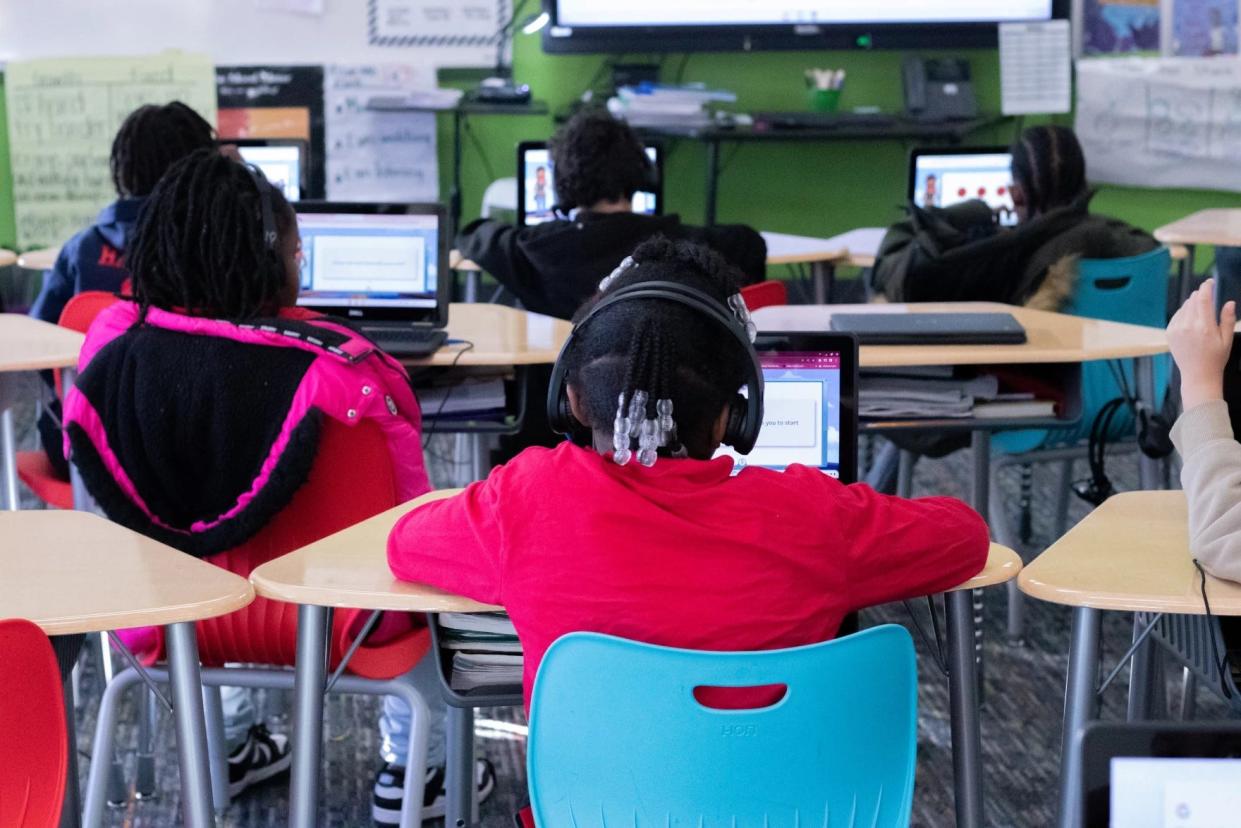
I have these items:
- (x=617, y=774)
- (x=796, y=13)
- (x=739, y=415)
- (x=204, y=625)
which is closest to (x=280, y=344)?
(x=204, y=625)

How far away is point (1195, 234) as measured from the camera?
4766 millimetres

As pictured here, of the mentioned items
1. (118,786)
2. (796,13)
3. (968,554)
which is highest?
(796,13)

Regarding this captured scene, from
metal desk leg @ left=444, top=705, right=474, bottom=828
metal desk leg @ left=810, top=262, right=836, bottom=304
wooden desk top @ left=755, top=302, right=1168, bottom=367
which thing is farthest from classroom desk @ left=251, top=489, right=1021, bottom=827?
metal desk leg @ left=810, top=262, right=836, bottom=304

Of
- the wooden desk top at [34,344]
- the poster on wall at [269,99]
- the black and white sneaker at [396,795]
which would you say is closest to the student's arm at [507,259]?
the wooden desk top at [34,344]

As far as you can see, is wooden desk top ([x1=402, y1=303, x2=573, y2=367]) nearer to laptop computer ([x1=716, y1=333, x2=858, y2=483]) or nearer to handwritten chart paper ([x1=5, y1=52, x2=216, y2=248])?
laptop computer ([x1=716, y1=333, x2=858, y2=483])

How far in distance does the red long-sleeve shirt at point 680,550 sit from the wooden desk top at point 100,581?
351 mm

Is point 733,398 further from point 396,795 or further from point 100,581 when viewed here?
point 396,795

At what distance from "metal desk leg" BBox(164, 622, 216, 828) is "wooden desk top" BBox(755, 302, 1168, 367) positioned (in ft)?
4.59

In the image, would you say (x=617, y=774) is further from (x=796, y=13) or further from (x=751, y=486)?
(x=796, y=13)

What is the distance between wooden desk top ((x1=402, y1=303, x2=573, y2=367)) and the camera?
123 inches

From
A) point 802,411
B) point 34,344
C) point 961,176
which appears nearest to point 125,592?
point 802,411

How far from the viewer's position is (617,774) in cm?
149

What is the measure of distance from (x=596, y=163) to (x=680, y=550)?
2281 mm

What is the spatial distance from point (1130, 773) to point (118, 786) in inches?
86.3
